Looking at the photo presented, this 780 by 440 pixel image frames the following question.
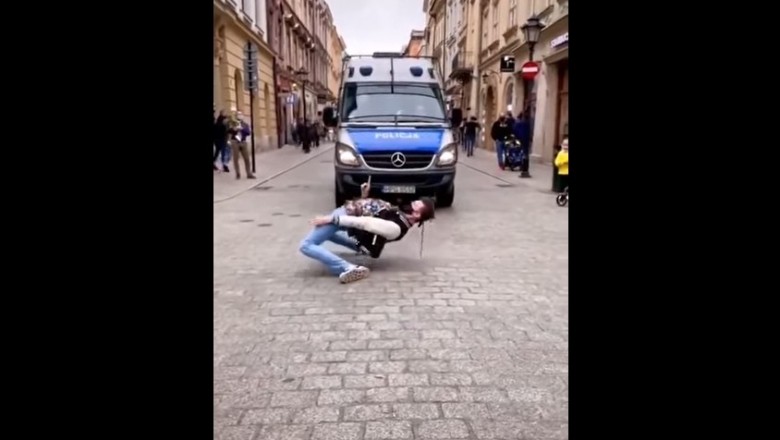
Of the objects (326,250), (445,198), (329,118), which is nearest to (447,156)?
(445,198)

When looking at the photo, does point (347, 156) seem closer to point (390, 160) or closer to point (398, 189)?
point (390, 160)

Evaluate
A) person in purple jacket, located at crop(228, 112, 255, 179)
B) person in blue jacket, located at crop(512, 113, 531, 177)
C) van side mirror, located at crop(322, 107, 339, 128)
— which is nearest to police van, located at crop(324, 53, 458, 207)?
van side mirror, located at crop(322, 107, 339, 128)

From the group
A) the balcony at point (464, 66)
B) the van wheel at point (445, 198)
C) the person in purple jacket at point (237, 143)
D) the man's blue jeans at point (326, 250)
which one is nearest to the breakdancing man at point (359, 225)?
the man's blue jeans at point (326, 250)

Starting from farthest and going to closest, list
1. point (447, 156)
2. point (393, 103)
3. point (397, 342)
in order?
point (393, 103) → point (447, 156) → point (397, 342)

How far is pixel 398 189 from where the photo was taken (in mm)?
9297

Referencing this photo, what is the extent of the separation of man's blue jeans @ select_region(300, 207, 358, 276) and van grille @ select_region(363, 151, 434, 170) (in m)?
3.38

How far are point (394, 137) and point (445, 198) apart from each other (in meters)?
1.60

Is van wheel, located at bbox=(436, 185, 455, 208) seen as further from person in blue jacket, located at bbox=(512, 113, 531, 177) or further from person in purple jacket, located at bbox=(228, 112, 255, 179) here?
person in purple jacket, located at bbox=(228, 112, 255, 179)
